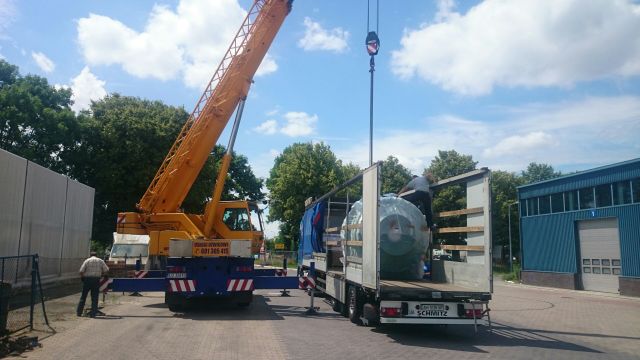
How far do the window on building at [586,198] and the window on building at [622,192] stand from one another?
1.68m

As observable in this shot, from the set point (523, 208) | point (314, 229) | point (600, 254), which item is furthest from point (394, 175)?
point (314, 229)

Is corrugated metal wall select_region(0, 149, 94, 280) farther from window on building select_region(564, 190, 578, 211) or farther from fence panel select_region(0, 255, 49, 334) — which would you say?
Result: window on building select_region(564, 190, 578, 211)

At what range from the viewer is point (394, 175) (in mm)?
51969

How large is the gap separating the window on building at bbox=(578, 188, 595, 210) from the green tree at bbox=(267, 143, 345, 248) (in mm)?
24835

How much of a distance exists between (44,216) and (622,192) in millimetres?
23402

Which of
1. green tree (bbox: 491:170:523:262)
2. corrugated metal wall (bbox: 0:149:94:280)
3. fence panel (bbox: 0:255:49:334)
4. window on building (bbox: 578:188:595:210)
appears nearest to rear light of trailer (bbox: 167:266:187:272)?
fence panel (bbox: 0:255:49:334)

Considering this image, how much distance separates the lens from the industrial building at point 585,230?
74.7ft

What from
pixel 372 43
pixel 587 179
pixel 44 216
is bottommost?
pixel 44 216

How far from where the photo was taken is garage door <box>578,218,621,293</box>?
24156 millimetres

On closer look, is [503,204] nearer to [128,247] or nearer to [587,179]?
[587,179]

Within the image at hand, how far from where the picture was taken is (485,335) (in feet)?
34.9

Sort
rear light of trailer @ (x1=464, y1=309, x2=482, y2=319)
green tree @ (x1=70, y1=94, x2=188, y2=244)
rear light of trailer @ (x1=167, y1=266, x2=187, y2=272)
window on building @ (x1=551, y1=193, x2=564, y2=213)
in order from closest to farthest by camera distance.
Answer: rear light of trailer @ (x1=464, y1=309, x2=482, y2=319)
rear light of trailer @ (x1=167, y1=266, x2=187, y2=272)
window on building @ (x1=551, y1=193, x2=564, y2=213)
green tree @ (x1=70, y1=94, x2=188, y2=244)

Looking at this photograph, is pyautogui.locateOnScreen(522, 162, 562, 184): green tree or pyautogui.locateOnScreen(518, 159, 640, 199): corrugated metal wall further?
pyautogui.locateOnScreen(522, 162, 562, 184): green tree

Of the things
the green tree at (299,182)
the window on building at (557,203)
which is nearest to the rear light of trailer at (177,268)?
the window on building at (557,203)
